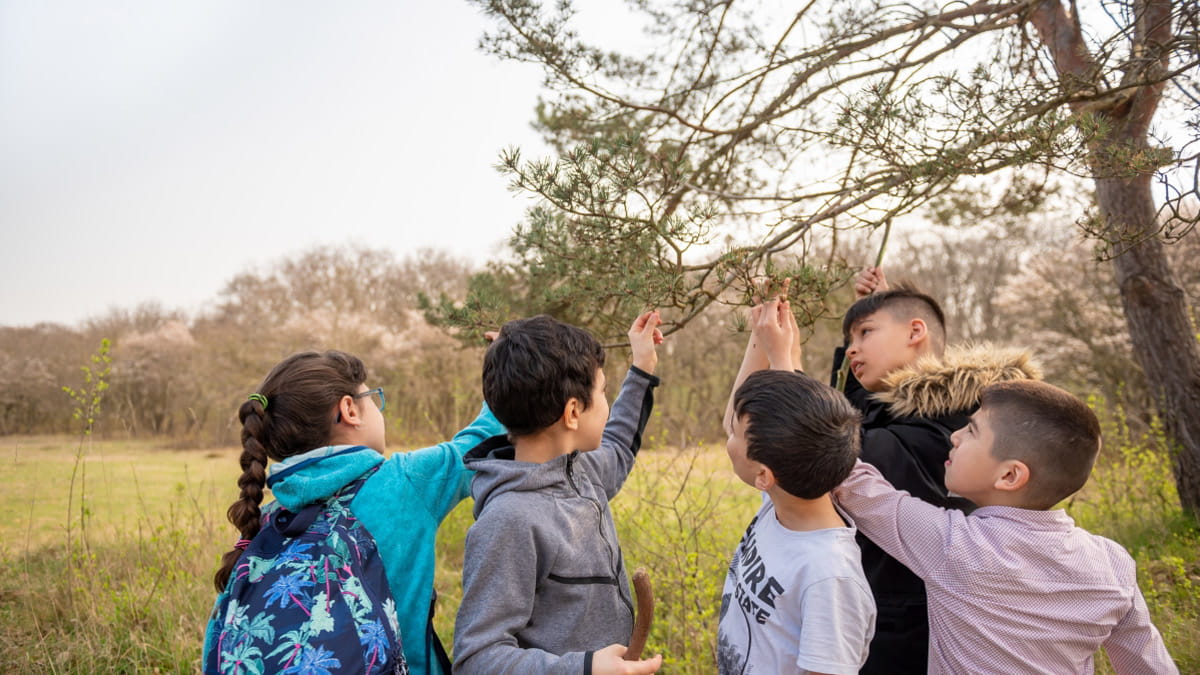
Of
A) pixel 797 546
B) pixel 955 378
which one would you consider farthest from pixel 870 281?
pixel 797 546

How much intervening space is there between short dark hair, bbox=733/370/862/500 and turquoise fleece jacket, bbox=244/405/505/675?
30.0 inches

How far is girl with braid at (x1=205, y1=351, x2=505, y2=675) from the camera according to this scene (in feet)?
5.35

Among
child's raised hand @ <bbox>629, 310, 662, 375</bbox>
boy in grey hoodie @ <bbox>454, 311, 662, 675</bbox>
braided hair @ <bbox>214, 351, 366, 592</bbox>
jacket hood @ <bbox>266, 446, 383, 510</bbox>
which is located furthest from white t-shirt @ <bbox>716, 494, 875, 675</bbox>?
braided hair @ <bbox>214, 351, 366, 592</bbox>

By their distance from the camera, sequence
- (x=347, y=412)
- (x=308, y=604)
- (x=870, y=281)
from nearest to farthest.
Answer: (x=308, y=604) < (x=347, y=412) < (x=870, y=281)

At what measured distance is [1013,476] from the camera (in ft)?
5.15

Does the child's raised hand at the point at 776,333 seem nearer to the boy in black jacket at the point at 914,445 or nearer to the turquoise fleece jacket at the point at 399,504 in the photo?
the boy in black jacket at the point at 914,445

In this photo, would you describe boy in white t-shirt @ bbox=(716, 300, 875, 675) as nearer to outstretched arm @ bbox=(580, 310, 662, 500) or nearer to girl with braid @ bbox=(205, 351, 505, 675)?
outstretched arm @ bbox=(580, 310, 662, 500)

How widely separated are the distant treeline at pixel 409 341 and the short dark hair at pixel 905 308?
159 inches

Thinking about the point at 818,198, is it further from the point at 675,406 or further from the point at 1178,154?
the point at 675,406

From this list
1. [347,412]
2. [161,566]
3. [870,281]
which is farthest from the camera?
[161,566]

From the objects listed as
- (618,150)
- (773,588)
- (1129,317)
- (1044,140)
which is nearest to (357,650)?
(773,588)

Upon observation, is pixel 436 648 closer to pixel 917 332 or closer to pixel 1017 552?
pixel 1017 552

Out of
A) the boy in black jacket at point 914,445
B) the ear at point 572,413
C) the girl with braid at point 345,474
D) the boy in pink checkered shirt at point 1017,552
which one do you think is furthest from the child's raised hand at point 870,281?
the girl with braid at point 345,474

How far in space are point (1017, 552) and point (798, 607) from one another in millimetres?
495
